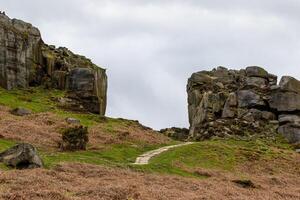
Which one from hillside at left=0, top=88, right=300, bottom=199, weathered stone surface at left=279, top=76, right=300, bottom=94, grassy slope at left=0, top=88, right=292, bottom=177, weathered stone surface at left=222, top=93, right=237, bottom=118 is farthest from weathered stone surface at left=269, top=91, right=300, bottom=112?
grassy slope at left=0, top=88, right=292, bottom=177

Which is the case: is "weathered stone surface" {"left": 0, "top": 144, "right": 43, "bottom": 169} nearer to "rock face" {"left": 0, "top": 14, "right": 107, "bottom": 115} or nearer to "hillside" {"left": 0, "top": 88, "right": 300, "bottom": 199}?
"hillside" {"left": 0, "top": 88, "right": 300, "bottom": 199}

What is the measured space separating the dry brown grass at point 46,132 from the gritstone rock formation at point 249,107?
23.3 m

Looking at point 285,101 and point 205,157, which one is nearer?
point 205,157

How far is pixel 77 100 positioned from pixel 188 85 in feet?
94.3

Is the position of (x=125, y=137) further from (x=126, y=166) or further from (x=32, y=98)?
(x=32, y=98)

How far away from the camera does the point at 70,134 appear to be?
5988 centimetres

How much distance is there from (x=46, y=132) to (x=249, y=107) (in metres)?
52.8

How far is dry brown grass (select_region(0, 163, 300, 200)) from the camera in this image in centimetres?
2875

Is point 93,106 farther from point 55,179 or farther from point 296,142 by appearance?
point 55,179

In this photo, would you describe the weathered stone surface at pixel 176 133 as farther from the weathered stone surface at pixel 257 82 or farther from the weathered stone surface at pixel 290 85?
the weathered stone surface at pixel 290 85

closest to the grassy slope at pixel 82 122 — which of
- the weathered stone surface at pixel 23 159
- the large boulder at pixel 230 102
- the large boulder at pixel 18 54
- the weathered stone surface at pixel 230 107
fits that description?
the weathered stone surface at pixel 23 159

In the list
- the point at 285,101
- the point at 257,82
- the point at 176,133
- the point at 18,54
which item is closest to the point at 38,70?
the point at 18,54

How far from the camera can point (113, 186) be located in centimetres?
3262

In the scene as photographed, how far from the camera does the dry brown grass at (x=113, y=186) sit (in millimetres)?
28750
